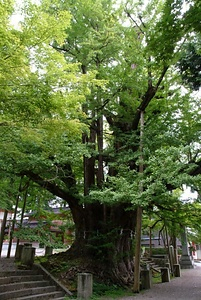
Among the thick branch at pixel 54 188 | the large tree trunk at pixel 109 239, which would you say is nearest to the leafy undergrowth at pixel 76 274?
the large tree trunk at pixel 109 239

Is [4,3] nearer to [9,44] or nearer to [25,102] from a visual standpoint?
[9,44]

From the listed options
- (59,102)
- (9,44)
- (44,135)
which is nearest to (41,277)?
(44,135)

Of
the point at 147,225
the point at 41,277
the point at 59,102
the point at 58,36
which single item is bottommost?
the point at 41,277

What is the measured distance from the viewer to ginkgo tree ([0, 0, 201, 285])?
7.42m

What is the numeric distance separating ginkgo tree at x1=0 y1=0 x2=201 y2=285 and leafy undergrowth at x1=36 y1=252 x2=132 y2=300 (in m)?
0.30

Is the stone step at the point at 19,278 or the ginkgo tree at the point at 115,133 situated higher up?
the ginkgo tree at the point at 115,133

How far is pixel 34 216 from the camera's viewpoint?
13977 mm

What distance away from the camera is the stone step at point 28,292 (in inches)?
288

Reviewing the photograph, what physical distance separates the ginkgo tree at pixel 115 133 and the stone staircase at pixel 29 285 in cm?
211

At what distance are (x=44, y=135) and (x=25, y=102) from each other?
1319mm

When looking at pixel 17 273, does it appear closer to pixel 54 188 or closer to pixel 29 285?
pixel 29 285


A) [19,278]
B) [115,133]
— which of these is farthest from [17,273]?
[115,133]

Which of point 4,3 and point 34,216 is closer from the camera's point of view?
point 4,3

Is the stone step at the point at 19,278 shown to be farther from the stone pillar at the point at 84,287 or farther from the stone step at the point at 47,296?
the stone pillar at the point at 84,287
